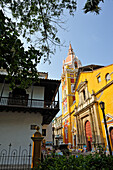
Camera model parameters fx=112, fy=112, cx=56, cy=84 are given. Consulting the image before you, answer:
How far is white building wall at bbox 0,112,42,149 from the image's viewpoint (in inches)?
328

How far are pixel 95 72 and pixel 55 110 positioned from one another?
1009cm

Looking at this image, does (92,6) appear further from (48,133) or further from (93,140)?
(48,133)

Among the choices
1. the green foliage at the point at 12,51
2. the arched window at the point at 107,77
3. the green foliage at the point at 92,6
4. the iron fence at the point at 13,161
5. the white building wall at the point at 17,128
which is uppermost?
the arched window at the point at 107,77

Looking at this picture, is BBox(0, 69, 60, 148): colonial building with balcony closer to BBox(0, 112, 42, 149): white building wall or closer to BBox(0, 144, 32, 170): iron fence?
BBox(0, 112, 42, 149): white building wall

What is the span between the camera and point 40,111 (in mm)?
9297

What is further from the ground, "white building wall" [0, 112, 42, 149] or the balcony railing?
the balcony railing

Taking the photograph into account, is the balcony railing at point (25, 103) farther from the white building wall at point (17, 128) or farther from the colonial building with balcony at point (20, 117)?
the white building wall at point (17, 128)

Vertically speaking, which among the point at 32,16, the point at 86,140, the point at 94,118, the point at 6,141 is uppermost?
the point at 32,16

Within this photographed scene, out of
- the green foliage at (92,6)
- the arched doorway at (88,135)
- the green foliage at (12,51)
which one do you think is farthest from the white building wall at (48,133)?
the green foliage at (92,6)

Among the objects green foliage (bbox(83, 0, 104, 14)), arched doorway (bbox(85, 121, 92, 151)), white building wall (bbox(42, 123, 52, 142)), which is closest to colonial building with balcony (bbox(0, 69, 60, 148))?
green foliage (bbox(83, 0, 104, 14))

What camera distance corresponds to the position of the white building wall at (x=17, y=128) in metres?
8.34

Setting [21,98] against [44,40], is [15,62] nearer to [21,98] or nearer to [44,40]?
[44,40]

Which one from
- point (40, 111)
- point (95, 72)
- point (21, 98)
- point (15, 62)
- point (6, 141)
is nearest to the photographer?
point (15, 62)

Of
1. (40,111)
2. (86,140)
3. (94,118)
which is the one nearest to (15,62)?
(40,111)
